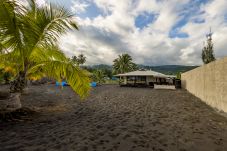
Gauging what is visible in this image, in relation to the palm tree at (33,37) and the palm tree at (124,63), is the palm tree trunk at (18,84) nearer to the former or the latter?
the palm tree at (33,37)

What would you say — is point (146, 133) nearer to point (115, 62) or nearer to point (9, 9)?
point (9, 9)

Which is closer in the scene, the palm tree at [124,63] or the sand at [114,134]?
the sand at [114,134]

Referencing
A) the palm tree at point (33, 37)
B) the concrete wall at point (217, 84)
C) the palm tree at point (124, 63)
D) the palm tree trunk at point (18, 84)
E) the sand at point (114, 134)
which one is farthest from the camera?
the palm tree at point (124, 63)

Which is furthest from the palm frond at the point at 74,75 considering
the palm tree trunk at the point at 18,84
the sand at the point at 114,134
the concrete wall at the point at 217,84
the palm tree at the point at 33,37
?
the concrete wall at the point at 217,84

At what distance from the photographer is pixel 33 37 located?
5.90 m

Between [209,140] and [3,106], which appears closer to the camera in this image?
[209,140]

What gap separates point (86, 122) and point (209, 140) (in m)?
3.74

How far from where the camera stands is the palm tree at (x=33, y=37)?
5395 mm

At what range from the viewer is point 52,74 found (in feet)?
21.7

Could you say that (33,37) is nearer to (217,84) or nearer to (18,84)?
(18,84)

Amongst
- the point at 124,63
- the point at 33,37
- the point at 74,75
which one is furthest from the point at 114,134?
the point at 124,63

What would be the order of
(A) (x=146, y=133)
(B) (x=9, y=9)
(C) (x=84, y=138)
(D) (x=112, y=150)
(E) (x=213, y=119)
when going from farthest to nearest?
(E) (x=213, y=119) → (B) (x=9, y=9) → (A) (x=146, y=133) → (C) (x=84, y=138) → (D) (x=112, y=150)

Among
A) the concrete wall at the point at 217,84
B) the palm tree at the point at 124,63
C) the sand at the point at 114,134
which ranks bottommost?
the sand at the point at 114,134

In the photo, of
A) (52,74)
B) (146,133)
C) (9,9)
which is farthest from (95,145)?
(9,9)
